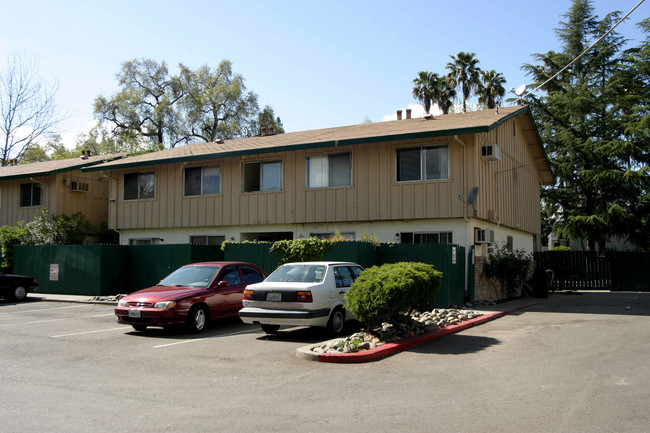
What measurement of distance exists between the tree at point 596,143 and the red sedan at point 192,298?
2563 centimetres

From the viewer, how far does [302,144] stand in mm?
20172

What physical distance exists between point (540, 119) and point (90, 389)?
115 feet

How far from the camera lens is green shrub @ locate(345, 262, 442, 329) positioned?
34.2 ft

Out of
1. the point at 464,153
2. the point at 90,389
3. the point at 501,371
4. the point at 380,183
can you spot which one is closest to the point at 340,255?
the point at 380,183

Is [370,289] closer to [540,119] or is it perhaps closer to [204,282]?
[204,282]

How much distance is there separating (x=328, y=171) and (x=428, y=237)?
4.37 metres

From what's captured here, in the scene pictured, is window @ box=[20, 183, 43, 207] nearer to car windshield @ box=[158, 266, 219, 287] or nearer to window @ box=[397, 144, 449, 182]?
car windshield @ box=[158, 266, 219, 287]

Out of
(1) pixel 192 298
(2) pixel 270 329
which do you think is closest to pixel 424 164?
(2) pixel 270 329

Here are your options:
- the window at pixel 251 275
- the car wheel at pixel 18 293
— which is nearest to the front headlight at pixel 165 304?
the window at pixel 251 275

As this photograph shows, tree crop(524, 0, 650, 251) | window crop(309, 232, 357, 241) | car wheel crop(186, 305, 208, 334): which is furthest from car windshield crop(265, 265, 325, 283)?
tree crop(524, 0, 650, 251)

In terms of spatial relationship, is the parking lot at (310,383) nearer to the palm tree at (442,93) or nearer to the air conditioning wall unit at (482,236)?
the air conditioning wall unit at (482,236)

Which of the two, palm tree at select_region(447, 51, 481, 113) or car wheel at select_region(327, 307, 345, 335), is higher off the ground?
palm tree at select_region(447, 51, 481, 113)

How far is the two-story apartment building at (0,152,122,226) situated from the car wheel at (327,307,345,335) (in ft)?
65.8

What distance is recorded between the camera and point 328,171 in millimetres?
20609
